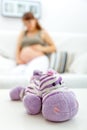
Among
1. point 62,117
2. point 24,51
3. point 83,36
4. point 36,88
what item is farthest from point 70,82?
point 83,36

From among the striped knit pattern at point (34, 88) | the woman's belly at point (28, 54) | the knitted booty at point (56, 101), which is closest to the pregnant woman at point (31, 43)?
the woman's belly at point (28, 54)

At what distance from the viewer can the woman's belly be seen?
214cm

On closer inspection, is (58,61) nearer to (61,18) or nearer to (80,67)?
(80,67)

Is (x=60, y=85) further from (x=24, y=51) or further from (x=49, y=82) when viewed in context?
(x=24, y=51)

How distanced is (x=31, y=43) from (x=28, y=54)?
19 centimetres

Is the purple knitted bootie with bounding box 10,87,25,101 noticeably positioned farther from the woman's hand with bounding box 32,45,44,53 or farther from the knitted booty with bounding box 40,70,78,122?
the woman's hand with bounding box 32,45,44,53

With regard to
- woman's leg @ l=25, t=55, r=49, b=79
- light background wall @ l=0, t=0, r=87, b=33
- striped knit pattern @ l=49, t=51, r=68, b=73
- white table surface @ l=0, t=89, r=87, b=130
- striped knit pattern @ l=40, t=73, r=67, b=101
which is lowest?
striped knit pattern @ l=49, t=51, r=68, b=73

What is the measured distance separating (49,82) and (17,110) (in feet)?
0.58

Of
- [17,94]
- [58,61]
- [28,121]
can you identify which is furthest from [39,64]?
[28,121]

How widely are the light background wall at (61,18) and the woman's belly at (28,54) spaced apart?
52 centimetres

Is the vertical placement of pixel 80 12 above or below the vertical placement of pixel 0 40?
above

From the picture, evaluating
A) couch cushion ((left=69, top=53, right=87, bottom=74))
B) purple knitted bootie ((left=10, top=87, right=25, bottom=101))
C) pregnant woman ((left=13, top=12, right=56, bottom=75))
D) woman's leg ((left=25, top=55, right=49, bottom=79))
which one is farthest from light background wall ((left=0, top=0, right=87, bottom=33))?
purple knitted bootie ((left=10, top=87, right=25, bottom=101))

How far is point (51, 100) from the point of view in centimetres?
70

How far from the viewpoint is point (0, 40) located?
2.29 metres
